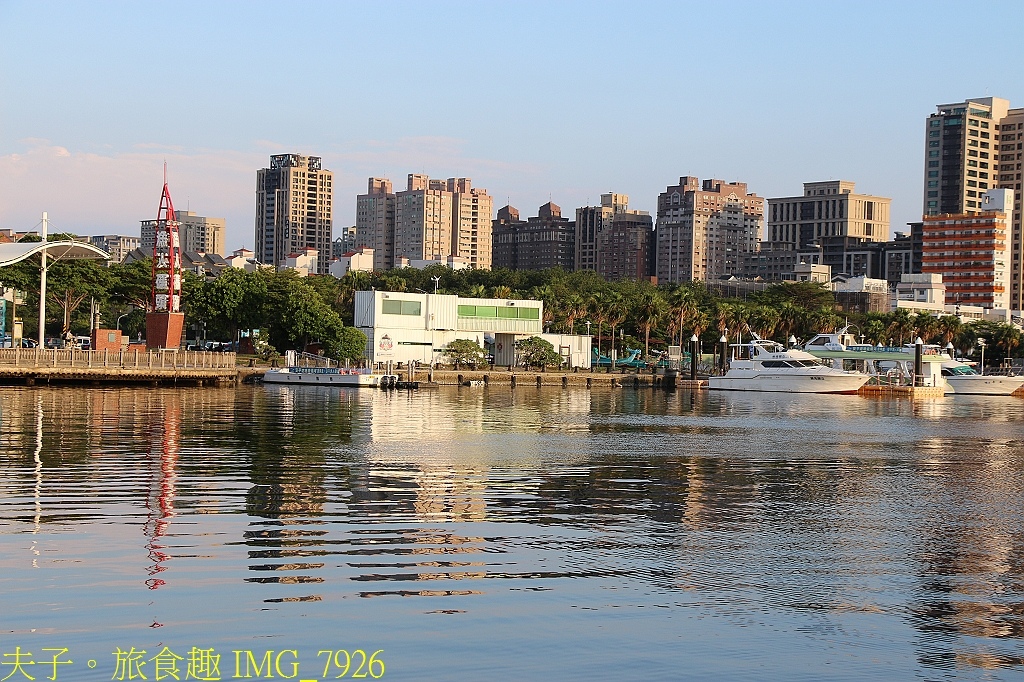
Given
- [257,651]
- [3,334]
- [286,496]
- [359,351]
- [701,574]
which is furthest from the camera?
[359,351]

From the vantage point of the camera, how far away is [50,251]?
9150cm

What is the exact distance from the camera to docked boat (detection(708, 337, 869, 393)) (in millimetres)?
106062

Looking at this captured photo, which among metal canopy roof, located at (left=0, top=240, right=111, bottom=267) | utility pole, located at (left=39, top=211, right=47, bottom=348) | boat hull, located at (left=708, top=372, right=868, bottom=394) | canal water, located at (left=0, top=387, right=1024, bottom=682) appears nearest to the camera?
canal water, located at (left=0, top=387, right=1024, bottom=682)

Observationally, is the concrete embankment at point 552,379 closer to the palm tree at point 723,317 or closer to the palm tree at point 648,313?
the palm tree at point 648,313

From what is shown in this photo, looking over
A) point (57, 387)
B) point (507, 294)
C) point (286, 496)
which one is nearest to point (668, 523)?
point (286, 496)

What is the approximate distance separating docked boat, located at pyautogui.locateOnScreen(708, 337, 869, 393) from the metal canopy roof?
5513cm

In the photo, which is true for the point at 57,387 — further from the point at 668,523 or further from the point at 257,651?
the point at 257,651

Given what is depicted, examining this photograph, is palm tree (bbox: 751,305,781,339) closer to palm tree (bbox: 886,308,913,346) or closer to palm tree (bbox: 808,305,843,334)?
palm tree (bbox: 808,305,843,334)

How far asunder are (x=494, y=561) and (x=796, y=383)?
92.1m

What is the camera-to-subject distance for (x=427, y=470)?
31.4 metres

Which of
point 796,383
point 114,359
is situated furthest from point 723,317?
point 114,359

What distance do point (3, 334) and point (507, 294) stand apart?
6050cm

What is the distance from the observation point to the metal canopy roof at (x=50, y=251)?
82925mm

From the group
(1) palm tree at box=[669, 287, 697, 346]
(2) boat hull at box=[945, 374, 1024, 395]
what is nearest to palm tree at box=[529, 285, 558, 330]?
(1) palm tree at box=[669, 287, 697, 346]
